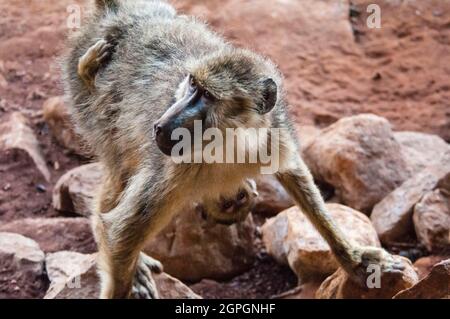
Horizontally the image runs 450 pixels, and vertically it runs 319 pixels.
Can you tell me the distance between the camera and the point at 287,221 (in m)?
5.54

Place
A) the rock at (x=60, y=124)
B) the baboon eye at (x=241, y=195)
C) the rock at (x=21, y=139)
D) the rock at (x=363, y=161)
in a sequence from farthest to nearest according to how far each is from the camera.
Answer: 1. the rock at (x=60, y=124)
2. the rock at (x=21, y=139)
3. the rock at (x=363, y=161)
4. the baboon eye at (x=241, y=195)

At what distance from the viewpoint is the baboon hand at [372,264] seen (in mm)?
4676

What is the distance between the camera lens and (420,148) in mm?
6645

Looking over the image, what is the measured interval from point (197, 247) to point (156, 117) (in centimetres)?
151

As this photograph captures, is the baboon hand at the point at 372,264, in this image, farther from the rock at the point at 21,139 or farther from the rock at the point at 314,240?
the rock at the point at 21,139

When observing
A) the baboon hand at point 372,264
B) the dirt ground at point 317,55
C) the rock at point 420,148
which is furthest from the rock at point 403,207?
the dirt ground at point 317,55

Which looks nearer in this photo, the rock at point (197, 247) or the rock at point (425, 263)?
the rock at point (425, 263)

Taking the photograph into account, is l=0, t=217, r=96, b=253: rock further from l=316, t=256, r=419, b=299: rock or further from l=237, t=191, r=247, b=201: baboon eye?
l=316, t=256, r=419, b=299: rock

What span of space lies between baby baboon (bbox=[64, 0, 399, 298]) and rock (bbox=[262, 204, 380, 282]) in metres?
0.27

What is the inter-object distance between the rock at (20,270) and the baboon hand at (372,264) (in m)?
2.06

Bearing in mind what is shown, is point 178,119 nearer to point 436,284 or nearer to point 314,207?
point 314,207
